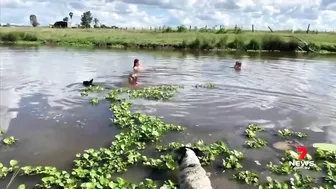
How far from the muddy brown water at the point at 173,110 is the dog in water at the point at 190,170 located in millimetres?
425

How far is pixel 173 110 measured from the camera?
12938 millimetres

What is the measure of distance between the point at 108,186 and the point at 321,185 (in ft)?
14.4

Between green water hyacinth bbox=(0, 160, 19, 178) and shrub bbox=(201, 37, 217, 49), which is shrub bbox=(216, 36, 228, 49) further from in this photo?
green water hyacinth bbox=(0, 160, 19, 178)

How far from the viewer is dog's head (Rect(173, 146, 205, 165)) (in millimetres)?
7790

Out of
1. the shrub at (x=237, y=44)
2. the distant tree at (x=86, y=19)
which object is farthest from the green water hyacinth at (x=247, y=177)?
the distant tree at (x=86, y=19)

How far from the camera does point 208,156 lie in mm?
8484

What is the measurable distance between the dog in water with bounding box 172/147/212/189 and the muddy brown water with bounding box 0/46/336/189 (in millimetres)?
425

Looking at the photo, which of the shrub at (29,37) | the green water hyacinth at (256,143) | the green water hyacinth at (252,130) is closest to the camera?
the green water hyacinth at (256,143)

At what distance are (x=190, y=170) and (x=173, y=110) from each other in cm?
582

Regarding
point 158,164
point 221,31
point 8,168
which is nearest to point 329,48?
point 221,31

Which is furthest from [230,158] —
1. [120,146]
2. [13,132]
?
[13,132]

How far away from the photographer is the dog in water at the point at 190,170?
673cm

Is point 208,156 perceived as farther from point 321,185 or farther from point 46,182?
point 46,182

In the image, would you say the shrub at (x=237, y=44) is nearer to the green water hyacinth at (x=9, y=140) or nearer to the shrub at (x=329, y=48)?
the shrub at (x=329, y=48)
